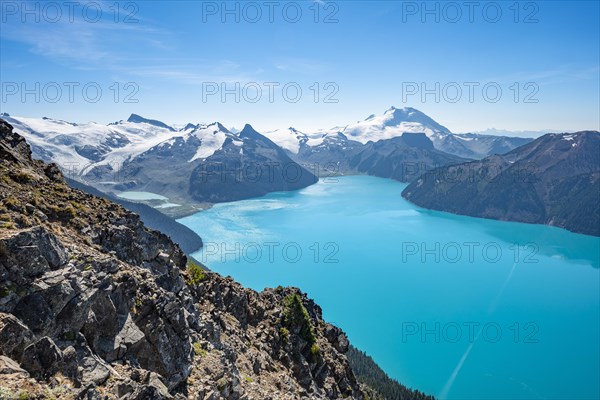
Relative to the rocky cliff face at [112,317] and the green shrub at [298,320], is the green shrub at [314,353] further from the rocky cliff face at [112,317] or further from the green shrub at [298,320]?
the green shrub at [298,320]

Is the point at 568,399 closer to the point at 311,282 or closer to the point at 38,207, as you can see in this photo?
the point at 311,282

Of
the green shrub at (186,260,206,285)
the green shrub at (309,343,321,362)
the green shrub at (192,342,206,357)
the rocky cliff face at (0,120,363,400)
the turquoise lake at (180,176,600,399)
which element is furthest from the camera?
the turquoise lake at (180,176,600,399)

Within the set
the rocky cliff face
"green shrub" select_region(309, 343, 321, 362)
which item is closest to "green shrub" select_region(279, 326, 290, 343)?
the rocky cliff face

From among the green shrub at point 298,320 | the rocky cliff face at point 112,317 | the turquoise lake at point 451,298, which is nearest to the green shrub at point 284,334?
the rocky cliff face at point 112,317

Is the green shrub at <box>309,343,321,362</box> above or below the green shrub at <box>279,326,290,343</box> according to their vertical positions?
below

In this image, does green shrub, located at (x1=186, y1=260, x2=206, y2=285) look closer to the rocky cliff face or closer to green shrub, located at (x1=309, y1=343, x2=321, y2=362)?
the rocky cliff face

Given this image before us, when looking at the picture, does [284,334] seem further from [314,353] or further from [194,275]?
[194,275]

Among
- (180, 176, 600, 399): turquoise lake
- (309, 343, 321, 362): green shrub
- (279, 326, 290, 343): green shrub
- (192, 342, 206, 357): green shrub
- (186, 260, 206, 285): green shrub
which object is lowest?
(180, 176, 600, 399): turquoise lake
